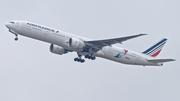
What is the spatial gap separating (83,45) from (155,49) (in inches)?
626

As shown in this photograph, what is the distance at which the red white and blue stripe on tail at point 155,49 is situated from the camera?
6269cm

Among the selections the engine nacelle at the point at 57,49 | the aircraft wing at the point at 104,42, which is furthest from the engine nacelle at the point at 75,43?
the engine nacelle at the point at 57,49

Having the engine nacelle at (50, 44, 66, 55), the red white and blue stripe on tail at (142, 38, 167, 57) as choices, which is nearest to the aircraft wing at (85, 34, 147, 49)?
the engine nacelle at (50, 44, 66, 55)

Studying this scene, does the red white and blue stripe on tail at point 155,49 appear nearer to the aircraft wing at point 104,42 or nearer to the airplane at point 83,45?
the airplane at point 83,45

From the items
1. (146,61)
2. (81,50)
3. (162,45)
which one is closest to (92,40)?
(81,50)

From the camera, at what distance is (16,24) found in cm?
5309

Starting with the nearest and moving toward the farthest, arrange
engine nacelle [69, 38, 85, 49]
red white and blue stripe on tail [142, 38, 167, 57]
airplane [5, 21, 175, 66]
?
airplane [5, 21, 175, 66] → engine nacelle [69, 38, 85, 49] → red white and blue stripe on tail [142, 38, 167, 57]

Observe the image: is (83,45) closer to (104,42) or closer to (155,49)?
(104,42)

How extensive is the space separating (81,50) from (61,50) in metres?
6.41

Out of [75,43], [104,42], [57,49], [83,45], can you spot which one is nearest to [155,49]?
[104,42]

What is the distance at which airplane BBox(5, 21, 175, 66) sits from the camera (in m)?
52.9

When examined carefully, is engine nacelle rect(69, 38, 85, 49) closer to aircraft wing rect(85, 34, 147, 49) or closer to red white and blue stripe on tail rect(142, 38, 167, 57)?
aircraft wing rect(85, 34, 147, 49)

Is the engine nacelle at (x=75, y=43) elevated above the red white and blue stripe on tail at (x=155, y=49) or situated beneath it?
situated beneath

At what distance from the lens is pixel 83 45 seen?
54.7 metres
